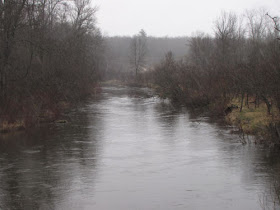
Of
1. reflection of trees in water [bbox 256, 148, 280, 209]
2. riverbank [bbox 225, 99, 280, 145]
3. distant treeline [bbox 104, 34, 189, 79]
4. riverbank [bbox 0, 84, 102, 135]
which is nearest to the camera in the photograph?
reflection of trees in water [bbox 256, 148, 280, 209]

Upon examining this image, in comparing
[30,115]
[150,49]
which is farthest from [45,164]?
[150,49]

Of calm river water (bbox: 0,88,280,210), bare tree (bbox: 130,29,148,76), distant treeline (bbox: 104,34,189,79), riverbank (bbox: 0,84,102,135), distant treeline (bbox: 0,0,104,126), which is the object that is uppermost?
distant treeline (bbox: 104,34,189,79)

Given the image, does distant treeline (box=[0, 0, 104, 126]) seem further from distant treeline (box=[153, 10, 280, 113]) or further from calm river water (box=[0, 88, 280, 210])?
distant treeline (box=[153, 10, 280, 113])

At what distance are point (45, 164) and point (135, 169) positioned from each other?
306 centimetres

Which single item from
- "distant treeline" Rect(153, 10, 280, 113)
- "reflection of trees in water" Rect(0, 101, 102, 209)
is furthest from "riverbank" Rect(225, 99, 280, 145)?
"reflection of trees in water" Rect(0, 101, 102, 209)

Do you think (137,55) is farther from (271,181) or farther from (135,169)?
(271,181)

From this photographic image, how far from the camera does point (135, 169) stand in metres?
11.7

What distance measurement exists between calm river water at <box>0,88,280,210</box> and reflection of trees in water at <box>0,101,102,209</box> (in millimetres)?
23

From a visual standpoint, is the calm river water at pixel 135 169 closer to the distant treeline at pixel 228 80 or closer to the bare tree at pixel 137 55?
the distant treeline at pixel 228 80

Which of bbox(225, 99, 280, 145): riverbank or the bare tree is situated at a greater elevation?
the bare tree

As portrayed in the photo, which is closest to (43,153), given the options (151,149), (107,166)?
(107,166)

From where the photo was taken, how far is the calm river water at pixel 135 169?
8.89 meters

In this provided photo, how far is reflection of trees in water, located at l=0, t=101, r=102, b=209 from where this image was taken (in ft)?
30.1

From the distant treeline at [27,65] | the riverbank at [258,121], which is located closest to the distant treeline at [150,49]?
the distant treeline at [27,65]
